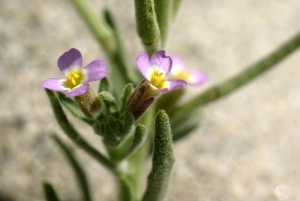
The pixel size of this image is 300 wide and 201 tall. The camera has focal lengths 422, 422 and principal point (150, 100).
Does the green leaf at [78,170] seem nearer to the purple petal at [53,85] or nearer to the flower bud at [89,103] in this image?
the flower bud at [89,103]

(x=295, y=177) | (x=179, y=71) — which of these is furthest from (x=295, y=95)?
(x=179, y=71)

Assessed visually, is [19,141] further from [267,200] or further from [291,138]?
[291,138]

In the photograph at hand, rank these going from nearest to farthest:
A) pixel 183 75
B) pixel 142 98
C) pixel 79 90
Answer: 1. pixel 79 90
2. pixel 142 98
3. pixel 183 75

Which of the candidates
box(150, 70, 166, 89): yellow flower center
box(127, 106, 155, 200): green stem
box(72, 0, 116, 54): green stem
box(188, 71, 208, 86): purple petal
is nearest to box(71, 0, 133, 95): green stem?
box(72, 0, 116, 54): green stem

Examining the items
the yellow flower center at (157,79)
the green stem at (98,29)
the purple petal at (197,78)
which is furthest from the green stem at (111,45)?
the yellow flower center at (157,79)

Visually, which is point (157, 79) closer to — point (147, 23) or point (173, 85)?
point (173, 85)

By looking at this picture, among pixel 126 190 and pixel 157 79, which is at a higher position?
pixel 157 79

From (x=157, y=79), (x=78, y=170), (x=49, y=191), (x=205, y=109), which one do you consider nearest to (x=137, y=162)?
(x=78, y=170)
